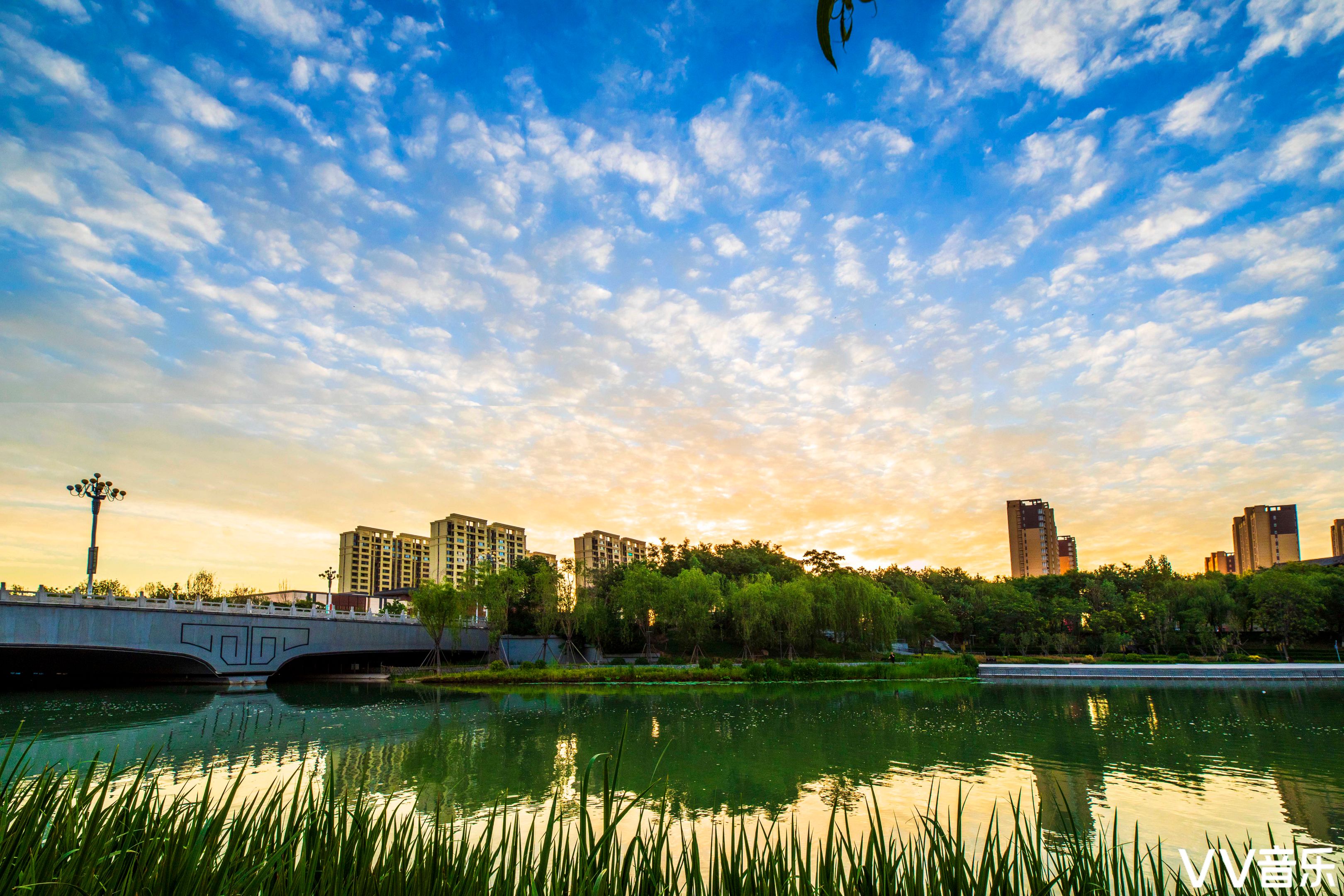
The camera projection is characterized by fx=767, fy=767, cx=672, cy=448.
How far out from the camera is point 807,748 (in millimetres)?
13422

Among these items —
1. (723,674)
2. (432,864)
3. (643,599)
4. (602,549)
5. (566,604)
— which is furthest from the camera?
(602,549)

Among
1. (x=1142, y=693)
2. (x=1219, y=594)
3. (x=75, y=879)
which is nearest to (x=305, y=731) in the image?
(x=75, y=879)

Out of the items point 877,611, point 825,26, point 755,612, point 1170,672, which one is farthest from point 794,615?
point 825,26

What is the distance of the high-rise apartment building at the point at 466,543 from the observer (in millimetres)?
90562

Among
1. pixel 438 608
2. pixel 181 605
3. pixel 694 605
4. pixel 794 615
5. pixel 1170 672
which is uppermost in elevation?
pixel 181 605

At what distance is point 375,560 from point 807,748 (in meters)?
91.7

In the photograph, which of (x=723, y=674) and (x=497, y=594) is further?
(x=497, y=594)

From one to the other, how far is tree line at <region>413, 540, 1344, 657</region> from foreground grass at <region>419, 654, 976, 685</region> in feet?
15.3

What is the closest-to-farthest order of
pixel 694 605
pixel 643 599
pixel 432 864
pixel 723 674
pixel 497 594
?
pixel 432 864
pixel 723 674
pixel 694 605
pixel 497 594
pixel 643 599

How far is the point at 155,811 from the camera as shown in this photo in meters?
3.34

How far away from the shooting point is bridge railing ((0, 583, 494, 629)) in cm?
2605

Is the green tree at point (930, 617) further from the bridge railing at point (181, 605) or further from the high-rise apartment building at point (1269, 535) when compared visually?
the high-rise apartment building at point (1269, 535)

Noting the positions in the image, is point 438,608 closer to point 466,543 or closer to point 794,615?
point 794,615

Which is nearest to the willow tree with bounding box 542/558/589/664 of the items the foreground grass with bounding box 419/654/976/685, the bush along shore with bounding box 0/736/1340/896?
the foreground grass with bounding box 419/654/976/685
